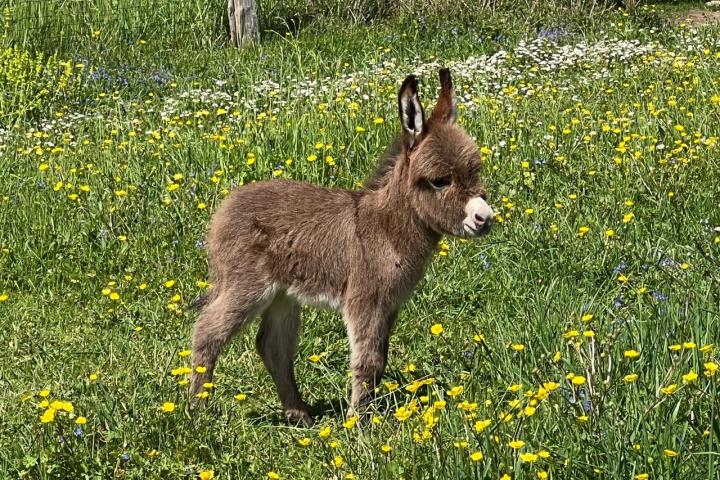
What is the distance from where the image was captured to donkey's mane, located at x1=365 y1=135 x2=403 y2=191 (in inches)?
212

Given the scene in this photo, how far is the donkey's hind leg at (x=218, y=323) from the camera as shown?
16.9 feet

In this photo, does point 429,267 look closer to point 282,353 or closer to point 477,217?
point 282,353

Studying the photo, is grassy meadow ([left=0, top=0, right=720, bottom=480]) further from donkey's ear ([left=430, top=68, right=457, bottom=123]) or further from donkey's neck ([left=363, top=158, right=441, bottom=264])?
donkey's ear ([left=430, top=68, right=457, bottom=123])

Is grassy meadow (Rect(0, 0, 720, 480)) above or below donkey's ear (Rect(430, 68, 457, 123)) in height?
below

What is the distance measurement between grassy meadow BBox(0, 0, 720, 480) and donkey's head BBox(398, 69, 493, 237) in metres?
0.52

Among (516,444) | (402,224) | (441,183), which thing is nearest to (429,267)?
(402,224)

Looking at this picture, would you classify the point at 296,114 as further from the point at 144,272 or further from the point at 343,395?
the point at 343,395

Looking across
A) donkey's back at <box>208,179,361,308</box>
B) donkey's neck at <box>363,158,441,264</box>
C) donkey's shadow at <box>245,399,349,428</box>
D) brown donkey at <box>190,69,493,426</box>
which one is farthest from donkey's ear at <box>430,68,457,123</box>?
donkey's shadow at <box>245,399,349,428</box>

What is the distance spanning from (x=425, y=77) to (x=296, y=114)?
5.86 ft

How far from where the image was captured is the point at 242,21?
11.7 metres

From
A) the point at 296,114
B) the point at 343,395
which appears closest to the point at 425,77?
the point at 296,114

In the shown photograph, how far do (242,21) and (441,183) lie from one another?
23.3ft

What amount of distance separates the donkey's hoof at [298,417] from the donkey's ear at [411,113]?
4.41 ft

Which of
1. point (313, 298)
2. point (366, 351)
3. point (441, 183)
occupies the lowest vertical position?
point (366, 351)
